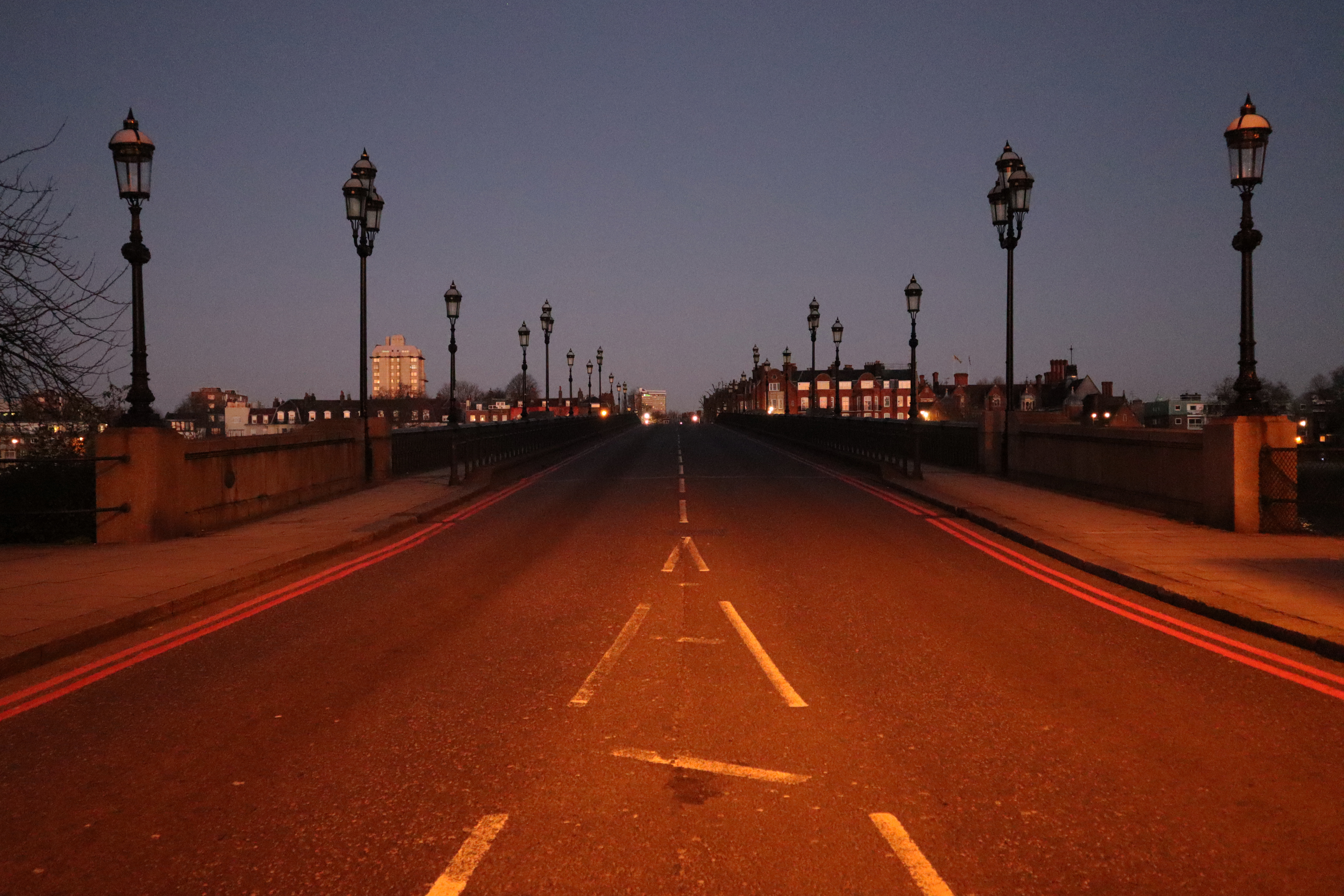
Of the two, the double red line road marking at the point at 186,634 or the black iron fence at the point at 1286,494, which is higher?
the black iron fence at the point at 1286,494

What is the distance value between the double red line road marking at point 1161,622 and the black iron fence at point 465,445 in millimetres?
12259

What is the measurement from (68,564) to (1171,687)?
1064 centimetres

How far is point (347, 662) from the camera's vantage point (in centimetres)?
678

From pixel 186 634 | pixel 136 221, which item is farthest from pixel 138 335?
pixel 186 634

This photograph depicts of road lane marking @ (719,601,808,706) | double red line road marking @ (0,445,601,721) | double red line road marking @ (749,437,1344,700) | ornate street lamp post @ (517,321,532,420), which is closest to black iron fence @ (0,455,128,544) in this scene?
double red line road marking @ (0,445,601,721)

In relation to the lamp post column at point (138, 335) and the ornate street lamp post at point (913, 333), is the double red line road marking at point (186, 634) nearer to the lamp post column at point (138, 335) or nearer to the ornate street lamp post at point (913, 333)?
the lamp post column at point (138, 335)

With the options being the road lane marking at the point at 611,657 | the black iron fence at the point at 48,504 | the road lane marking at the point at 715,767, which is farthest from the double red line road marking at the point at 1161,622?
the black iron fence at the point at 48,504

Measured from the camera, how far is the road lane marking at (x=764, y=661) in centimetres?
584

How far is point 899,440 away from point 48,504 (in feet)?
64.4

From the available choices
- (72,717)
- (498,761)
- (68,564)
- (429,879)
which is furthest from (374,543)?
(429,879)

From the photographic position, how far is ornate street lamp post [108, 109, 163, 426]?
41.3ft

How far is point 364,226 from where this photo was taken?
20609mm

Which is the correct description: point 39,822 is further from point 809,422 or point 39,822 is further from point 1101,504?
point 809,422

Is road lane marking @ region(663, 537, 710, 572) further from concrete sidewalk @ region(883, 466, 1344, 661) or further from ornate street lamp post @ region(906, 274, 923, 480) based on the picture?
ornate street lamp post @ region(906, 274, 923, 480)
